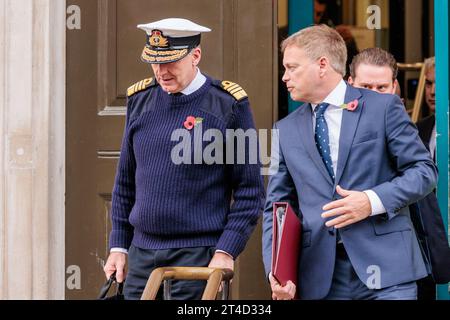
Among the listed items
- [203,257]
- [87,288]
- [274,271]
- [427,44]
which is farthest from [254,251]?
[427,44]

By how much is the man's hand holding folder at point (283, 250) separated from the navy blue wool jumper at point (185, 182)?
1.18 ft

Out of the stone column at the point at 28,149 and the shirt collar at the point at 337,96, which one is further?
the stone column at the point at 28,149

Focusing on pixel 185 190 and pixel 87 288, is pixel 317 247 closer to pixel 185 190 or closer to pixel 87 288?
pixel 185 190

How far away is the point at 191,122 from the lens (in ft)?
14.8

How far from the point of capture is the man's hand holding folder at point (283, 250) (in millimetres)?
4051

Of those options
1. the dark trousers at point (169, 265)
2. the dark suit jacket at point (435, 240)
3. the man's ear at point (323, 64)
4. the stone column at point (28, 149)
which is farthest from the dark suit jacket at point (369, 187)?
the stone column at point (28, 149)

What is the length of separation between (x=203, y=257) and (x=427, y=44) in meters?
Answer: 4.61

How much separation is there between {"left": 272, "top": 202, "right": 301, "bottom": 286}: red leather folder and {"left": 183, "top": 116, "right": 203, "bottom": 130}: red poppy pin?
596mm

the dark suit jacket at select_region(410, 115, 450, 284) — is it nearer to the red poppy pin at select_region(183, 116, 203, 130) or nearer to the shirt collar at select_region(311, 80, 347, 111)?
the shirt collar at select_region(311, 80, 347, 111)

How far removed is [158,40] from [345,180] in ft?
3.39

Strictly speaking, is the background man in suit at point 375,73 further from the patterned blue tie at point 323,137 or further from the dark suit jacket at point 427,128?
the dark suit jacket at point 427,128

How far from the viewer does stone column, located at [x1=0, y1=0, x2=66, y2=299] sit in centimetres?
604

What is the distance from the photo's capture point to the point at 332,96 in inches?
170

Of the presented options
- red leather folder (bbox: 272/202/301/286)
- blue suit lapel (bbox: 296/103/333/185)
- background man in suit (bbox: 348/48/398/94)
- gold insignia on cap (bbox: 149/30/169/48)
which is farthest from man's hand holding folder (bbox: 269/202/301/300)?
background man in suit (bbox: 348/48/398/94)
